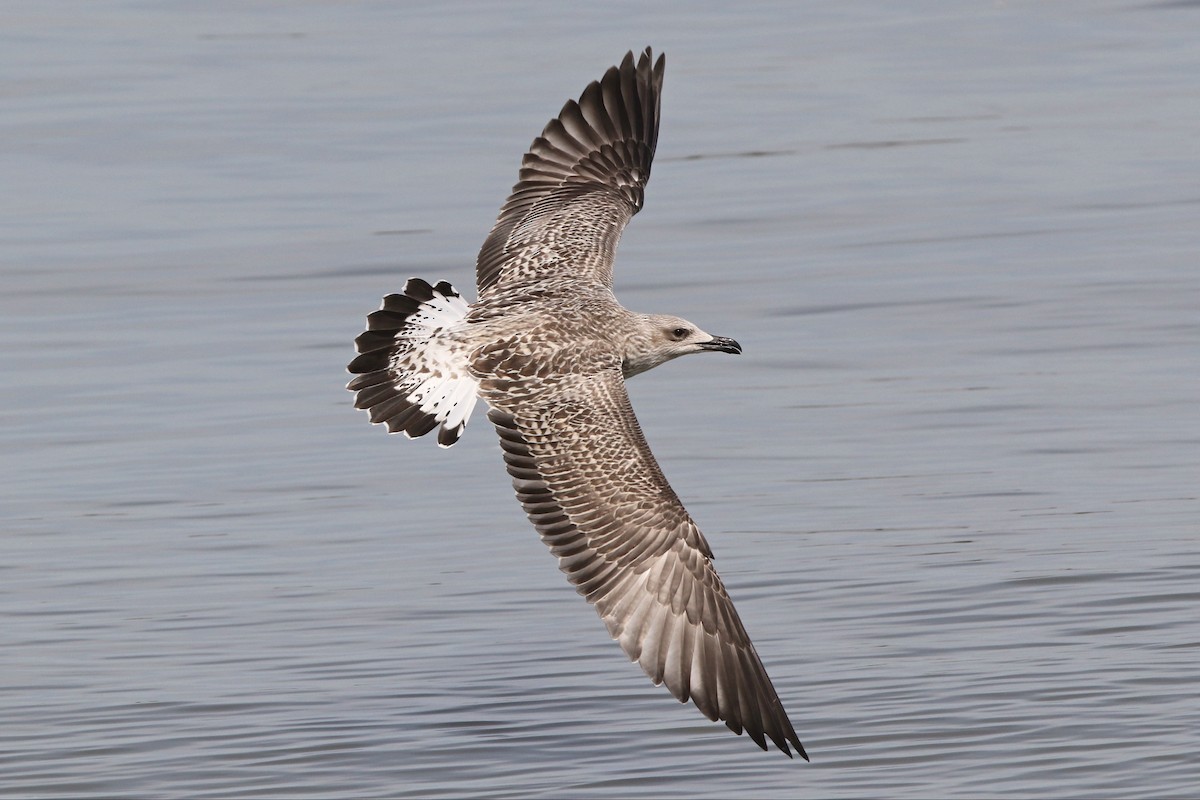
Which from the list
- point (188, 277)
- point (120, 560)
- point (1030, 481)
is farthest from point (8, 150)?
Answer: point (1030, 481)

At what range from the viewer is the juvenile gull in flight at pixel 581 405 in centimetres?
857

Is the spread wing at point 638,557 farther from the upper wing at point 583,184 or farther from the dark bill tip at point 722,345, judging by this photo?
the upper wing at point 583,184

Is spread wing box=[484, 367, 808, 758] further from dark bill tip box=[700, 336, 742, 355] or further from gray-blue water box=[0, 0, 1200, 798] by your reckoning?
dark bill tip box=[700, 336, 742, 355]

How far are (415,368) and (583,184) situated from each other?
2.27 meters

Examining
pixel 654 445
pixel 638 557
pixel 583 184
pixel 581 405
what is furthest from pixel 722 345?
pixel 654 445

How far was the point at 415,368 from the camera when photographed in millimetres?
9578

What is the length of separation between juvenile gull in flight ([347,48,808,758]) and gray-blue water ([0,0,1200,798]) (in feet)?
1.50

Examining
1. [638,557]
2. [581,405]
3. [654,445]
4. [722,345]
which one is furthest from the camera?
[654,445]

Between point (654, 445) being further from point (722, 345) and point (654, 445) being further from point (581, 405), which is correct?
point (581, 405)

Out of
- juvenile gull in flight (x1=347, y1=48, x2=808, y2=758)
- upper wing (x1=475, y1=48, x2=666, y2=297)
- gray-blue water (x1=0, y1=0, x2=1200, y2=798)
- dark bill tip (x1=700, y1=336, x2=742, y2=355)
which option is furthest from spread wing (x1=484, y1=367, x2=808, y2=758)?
upper wing (x1=475, y1=48, x2=666, y2=297)

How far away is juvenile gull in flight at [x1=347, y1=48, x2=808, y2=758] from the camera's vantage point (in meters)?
8.57

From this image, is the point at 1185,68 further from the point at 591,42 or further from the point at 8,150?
the point at 8,150

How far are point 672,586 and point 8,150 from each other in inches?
521

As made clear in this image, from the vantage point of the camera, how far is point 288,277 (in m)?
16.2
